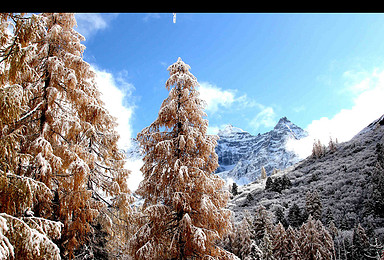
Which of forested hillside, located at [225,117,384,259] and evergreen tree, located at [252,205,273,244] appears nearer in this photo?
forested hillside, located at [225,117,384,259]

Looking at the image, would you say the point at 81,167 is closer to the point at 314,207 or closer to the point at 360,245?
the point at 360,245

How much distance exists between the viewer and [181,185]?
26.6 feet

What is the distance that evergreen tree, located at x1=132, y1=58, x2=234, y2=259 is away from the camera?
766cm

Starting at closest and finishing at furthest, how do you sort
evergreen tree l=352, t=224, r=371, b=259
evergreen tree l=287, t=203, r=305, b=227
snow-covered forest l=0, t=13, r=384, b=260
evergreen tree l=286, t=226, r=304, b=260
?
snow-covered forest l=0, t=13, r=384, b=260
evergreen tree l=286, t=226, r=304, b=260
evergreen tree l=352, t=224, r=371, b=259
evergreen tree l=287, t=203, r=305, b=227

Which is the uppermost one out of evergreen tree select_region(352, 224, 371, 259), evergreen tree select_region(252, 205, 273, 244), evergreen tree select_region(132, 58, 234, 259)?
evergreen tree select_region(132, 58, 234, 259)

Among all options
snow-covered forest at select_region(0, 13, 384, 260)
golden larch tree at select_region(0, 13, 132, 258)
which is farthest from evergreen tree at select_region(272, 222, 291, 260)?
golden larch tree at select_region(0, 13, 132, 258)

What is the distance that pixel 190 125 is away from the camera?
9484 mm

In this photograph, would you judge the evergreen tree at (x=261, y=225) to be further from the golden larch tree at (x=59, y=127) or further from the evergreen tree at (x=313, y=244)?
the golden larch tree at (x=59, y=127)

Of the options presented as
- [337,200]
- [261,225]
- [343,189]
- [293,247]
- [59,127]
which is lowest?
[293,247]

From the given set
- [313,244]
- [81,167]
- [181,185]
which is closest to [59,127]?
[81,167]

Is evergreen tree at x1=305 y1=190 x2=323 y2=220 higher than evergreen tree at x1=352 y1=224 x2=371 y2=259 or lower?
higher

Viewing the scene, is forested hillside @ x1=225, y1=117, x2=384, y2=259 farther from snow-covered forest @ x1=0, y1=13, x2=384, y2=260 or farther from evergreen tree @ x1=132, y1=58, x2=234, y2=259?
snow-covered forest @ x1=0, y1=13, x2=384, y2=260

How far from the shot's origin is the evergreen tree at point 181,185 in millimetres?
7658

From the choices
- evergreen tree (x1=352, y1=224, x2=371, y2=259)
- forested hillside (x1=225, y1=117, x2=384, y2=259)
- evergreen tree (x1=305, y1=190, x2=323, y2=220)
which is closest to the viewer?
evergreen tree (x1=352, y1=224, x2=371, y2=259)
